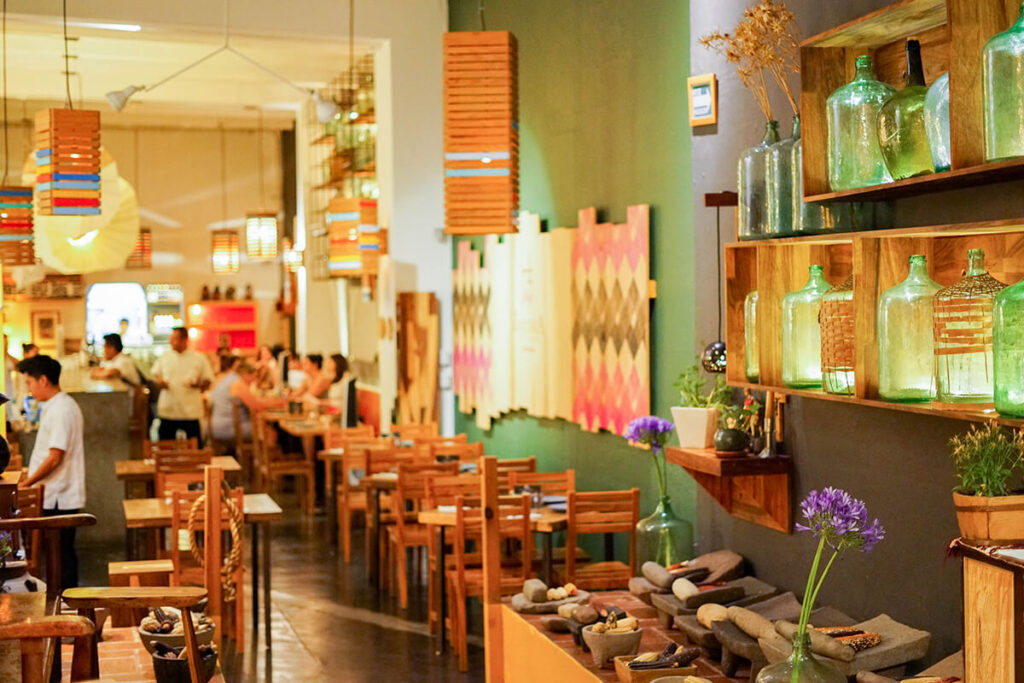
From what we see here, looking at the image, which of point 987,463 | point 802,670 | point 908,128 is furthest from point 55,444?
point 987,463

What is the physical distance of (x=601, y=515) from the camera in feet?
20.0

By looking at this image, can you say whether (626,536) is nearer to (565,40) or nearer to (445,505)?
(445,505)

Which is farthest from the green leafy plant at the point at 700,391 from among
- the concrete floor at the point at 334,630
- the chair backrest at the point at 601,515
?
the concrete floor at the point at 334,630

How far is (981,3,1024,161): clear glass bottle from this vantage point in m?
2.83

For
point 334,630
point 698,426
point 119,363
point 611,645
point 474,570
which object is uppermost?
point 119,363

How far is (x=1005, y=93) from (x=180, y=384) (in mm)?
10147

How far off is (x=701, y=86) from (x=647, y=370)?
63.6 inches

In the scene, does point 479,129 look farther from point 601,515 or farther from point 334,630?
point 334,630

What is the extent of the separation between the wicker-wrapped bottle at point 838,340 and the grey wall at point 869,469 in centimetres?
34

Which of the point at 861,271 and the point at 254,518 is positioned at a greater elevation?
the point at 861,271

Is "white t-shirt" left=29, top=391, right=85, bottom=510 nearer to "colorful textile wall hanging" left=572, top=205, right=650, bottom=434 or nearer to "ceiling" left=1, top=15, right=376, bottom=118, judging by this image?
"colorful textile wall hanging" left=572, top=205, right=650, bottom=434

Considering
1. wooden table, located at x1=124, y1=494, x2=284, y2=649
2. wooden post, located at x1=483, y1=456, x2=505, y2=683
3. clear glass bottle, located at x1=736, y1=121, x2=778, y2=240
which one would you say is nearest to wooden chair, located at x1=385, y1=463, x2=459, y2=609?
wooden table, located at x1=124, y1=494, x2=284, y2=649

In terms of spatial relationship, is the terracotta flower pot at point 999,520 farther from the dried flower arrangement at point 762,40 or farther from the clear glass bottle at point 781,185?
the dried flower arrangement at point 762,40

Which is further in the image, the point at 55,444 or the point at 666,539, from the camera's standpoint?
the point at 55,444
